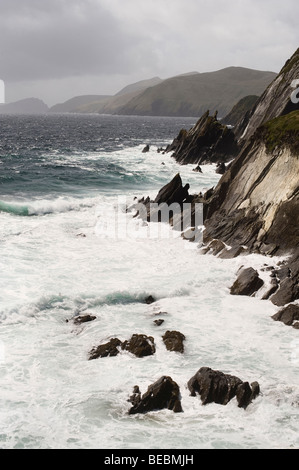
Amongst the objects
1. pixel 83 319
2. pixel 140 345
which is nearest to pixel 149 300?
pixel 83 319

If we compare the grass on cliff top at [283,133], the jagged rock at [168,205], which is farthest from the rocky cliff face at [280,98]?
the grass on cliff top at [283,133]

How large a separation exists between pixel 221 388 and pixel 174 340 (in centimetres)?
364

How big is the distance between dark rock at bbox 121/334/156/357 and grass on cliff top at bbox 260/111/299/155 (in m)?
17.6

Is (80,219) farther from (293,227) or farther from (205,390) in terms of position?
(205,390)

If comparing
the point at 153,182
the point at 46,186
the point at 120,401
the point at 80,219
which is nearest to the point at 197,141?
the point at 153,182

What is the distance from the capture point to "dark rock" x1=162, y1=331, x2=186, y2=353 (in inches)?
677

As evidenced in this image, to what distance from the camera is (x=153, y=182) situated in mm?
55219

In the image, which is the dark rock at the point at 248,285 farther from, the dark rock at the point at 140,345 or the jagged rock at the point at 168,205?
the jagged rock at the point at 168,205

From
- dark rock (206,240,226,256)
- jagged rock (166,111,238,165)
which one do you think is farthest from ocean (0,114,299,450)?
jagged rock (166,111,238,165)

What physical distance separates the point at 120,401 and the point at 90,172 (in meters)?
50.4

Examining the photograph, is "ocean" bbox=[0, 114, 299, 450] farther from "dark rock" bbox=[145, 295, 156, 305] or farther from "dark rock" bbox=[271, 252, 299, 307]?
"dark rock" bbox=[271, 252, 299, 307]

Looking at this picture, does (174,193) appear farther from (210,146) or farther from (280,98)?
(210,146)

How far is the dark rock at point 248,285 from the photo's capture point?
22.6 metres

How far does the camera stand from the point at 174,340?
1755 cm
